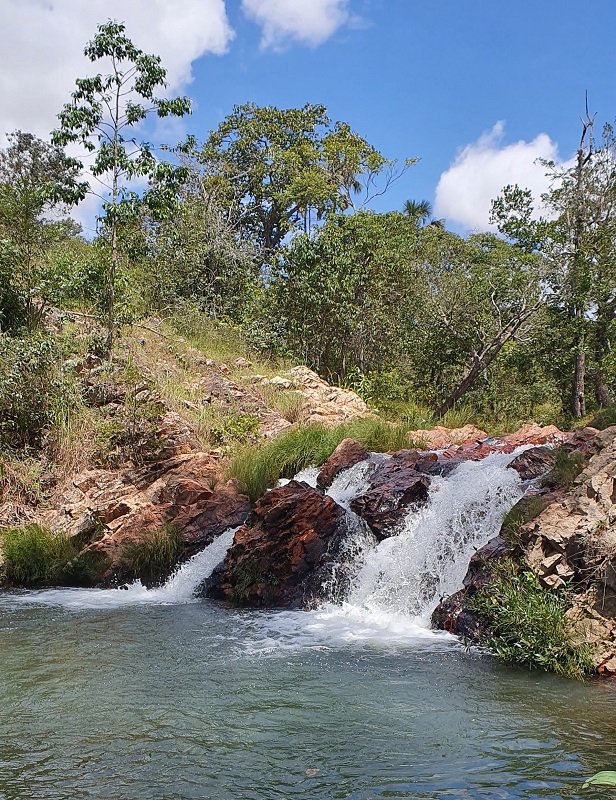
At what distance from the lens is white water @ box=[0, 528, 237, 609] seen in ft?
33.0

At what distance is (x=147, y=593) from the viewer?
10.7 metres

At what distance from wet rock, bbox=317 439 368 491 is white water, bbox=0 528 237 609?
70.3 inches

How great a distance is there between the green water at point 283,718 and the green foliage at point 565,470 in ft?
8.19

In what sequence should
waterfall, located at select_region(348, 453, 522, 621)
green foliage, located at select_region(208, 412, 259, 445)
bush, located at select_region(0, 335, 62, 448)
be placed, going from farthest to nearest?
green foliage, located at select_region(208, 412, 259, 445) → bush, located at select_region(0, 335, 62, 448) → waterfall, located at select_region(348, 453, 522, 621)

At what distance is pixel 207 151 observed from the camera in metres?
31.0

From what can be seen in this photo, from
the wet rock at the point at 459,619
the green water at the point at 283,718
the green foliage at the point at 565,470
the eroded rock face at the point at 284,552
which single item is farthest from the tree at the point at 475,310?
the green water at the point at 283,718

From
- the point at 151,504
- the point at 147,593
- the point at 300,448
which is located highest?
the point at 300,448

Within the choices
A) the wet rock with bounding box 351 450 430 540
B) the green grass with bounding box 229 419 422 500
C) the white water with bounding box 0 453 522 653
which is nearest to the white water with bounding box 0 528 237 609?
the white water with bounding box 0 453 522 653

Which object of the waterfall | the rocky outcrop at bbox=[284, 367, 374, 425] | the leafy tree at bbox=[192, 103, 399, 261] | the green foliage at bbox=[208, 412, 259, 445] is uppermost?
the leafy tree at bbox=[192, 103, 399, 261]

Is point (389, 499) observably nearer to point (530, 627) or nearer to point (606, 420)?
point (530, 627)

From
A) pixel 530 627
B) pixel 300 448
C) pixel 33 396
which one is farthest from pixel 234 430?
pixel 530 627

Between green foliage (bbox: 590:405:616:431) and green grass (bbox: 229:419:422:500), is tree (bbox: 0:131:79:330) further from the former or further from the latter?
green foliage (bbox: 590:405:616:431)

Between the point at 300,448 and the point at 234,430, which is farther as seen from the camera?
the point at 234,430

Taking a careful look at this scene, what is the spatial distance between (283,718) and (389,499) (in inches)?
209
